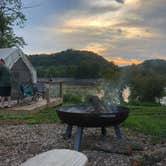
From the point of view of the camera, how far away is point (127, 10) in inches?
431

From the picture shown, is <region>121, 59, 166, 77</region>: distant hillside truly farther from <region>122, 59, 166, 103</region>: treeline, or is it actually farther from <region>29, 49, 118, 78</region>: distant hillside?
<region>29, 49, 118, 78</region>: distant hillside

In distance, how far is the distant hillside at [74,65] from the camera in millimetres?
15984

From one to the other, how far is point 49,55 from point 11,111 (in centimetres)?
1110

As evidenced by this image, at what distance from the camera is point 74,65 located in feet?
56.6

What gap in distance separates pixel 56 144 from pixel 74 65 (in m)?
11.8

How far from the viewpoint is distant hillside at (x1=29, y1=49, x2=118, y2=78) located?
16.0 metres

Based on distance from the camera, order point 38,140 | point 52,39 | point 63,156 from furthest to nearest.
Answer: point 52,39
point 38,140
point 63,156

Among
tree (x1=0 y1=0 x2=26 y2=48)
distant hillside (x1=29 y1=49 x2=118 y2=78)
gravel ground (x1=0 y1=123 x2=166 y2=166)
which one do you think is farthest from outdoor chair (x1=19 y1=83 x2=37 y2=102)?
tree (x1=0 y1=0 x2=26 y2=48)

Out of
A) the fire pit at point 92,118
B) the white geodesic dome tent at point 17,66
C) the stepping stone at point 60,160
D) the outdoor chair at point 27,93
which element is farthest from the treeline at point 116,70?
the stepping stone at point 60,160

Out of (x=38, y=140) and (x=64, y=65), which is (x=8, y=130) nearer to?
(x=38, y=140)

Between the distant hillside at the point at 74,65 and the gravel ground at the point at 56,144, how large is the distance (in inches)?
340

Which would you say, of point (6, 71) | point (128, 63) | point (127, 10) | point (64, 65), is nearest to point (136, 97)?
point (128, 63)

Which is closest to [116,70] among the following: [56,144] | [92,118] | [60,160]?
[56,144]

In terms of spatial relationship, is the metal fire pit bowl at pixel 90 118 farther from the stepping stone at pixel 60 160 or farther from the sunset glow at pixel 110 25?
the sunset glow at pixel 110 25
